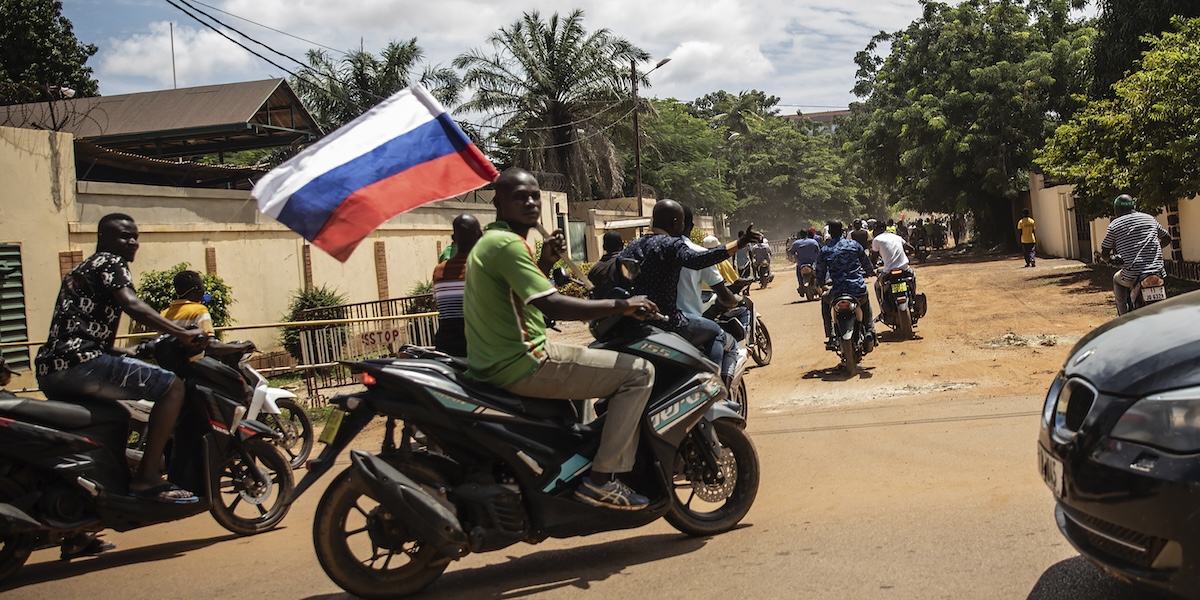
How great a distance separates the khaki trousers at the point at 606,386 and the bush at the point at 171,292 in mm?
11724

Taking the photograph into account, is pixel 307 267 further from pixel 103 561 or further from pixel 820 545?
pixel 820 545

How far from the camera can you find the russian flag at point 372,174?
15.9 feet

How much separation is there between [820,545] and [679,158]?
174 feet

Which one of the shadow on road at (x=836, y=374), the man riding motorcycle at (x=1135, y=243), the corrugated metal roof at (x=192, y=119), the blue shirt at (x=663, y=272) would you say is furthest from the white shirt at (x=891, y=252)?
the corrugated metal roof at (x=192, y=119)

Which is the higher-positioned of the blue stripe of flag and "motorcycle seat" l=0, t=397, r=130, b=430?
the blue stripe of flag

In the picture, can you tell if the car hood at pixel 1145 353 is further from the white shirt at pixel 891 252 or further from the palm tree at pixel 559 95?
the palm tree at pixel 559 95

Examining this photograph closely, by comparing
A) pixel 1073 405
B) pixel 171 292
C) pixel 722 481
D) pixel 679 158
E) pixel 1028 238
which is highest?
pixel 679 158

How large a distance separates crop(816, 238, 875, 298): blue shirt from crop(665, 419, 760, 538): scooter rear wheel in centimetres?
623

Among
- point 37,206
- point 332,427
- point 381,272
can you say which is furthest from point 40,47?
point 332,427

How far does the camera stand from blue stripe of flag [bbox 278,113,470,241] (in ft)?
15.9

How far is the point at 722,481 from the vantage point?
16.9 feet

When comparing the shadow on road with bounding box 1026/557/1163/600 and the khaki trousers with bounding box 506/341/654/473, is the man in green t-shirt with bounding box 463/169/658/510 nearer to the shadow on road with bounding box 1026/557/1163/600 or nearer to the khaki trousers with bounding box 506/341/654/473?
the khaki trousers with bounding box 506/341/654/473

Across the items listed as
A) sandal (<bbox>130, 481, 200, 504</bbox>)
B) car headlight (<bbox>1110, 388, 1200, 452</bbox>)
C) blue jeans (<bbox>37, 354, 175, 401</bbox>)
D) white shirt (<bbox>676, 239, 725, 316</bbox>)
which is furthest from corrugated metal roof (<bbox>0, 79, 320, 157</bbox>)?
car headlight (<bbox>1110, 388, 1200, 452</bbox>)

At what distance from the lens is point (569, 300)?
4348 millimetres
